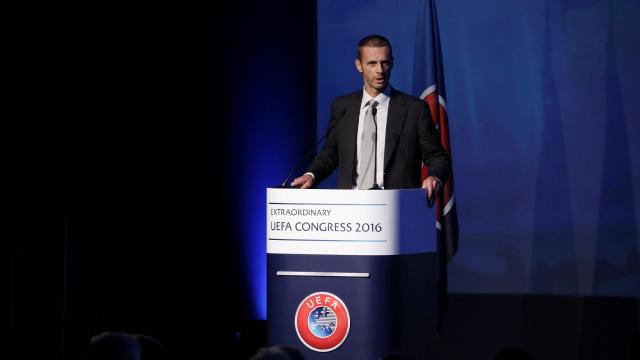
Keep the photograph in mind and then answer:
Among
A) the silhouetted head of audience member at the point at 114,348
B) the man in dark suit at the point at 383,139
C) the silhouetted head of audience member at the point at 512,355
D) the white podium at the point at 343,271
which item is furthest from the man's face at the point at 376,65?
the silhouetted head of audience member at the point at 114,348

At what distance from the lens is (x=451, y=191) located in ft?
19.1

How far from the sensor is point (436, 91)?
602 cm

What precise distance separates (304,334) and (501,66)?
2989 millimetres

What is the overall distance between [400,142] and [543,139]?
2.10m

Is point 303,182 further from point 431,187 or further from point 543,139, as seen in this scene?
point 543,139

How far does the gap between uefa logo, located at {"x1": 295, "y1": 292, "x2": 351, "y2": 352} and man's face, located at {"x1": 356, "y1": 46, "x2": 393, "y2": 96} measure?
969 millimetres

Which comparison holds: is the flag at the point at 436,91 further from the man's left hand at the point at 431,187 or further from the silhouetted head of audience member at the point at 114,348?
the silhouetted head of audience member at the point at 114,348

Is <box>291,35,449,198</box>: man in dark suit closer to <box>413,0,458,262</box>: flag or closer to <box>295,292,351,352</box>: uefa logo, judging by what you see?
<box>295,292,351,352</box>: uefa logo

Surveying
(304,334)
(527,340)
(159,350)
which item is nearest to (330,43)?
(527,340)

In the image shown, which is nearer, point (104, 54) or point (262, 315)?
point (104, 54)

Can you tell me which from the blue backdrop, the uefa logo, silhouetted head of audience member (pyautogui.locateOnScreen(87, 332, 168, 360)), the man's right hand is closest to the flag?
the blue backdrop

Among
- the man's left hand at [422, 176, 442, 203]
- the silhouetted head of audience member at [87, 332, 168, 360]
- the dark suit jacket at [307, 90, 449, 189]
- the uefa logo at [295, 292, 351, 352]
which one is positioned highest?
the dark suit jacket at [307, 90, 449, 189]

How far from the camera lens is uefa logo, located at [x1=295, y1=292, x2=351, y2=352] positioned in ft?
12.4

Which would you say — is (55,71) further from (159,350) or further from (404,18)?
(404,18)
